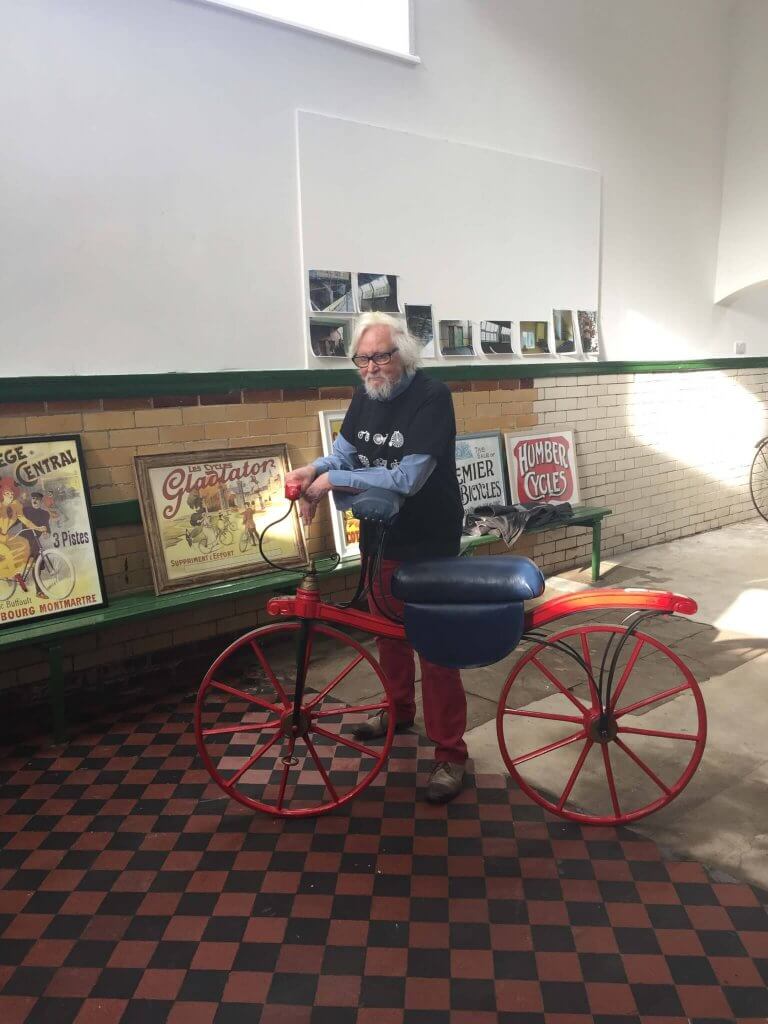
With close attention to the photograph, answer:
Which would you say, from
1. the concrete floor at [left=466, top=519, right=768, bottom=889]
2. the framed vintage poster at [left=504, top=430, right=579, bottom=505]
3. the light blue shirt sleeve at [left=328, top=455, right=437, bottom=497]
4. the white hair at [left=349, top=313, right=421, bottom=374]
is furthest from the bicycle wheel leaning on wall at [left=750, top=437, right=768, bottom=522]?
the light blue shirt sleeve at [left=328, top=455, right=437, bottom=497]

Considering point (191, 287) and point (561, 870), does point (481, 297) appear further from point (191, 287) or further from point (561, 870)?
point (561, 870)

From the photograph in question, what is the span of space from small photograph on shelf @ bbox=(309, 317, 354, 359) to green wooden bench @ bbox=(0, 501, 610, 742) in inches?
47.2

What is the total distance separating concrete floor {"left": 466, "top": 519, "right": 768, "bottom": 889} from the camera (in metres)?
2.85

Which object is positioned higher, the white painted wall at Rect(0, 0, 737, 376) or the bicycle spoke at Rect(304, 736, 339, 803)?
the white painted wall at Rect(0, 0, 737, 376)

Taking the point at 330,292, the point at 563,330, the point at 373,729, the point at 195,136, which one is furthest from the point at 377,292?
the point at 373,729

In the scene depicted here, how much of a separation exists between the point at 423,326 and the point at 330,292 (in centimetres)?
76

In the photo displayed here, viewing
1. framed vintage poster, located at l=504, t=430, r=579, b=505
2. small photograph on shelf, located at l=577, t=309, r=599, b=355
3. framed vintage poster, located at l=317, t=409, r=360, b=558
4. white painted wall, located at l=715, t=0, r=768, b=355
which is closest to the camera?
framed vintage poster, located at l=317, t=409, r=360, b=558

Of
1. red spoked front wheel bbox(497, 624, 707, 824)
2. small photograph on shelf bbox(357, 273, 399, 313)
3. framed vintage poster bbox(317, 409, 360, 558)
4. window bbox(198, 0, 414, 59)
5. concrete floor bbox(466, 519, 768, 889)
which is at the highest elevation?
window bbox(198, 0, 414, 59)

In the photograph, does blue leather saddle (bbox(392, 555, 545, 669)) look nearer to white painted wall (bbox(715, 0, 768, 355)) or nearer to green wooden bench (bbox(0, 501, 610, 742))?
green wooden bench (bbox(0, 501, 610, 742))

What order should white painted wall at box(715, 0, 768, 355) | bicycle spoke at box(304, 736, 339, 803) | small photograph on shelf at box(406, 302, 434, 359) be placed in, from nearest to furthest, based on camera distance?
bicycle spoke at box(304, 736, 339, 803)
small photograph on shelf at box(406, 302, 434, 359)
white painted wall at box(715, 0, 768, 355)

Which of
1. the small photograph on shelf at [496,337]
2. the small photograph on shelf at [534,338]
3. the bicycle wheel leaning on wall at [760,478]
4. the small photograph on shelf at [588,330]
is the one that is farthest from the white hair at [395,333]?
the bicycle wheel leaning on wall at [760,478]

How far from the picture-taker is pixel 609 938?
2369 mm

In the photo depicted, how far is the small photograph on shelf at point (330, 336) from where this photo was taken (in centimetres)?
462

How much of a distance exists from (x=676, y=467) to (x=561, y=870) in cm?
524
